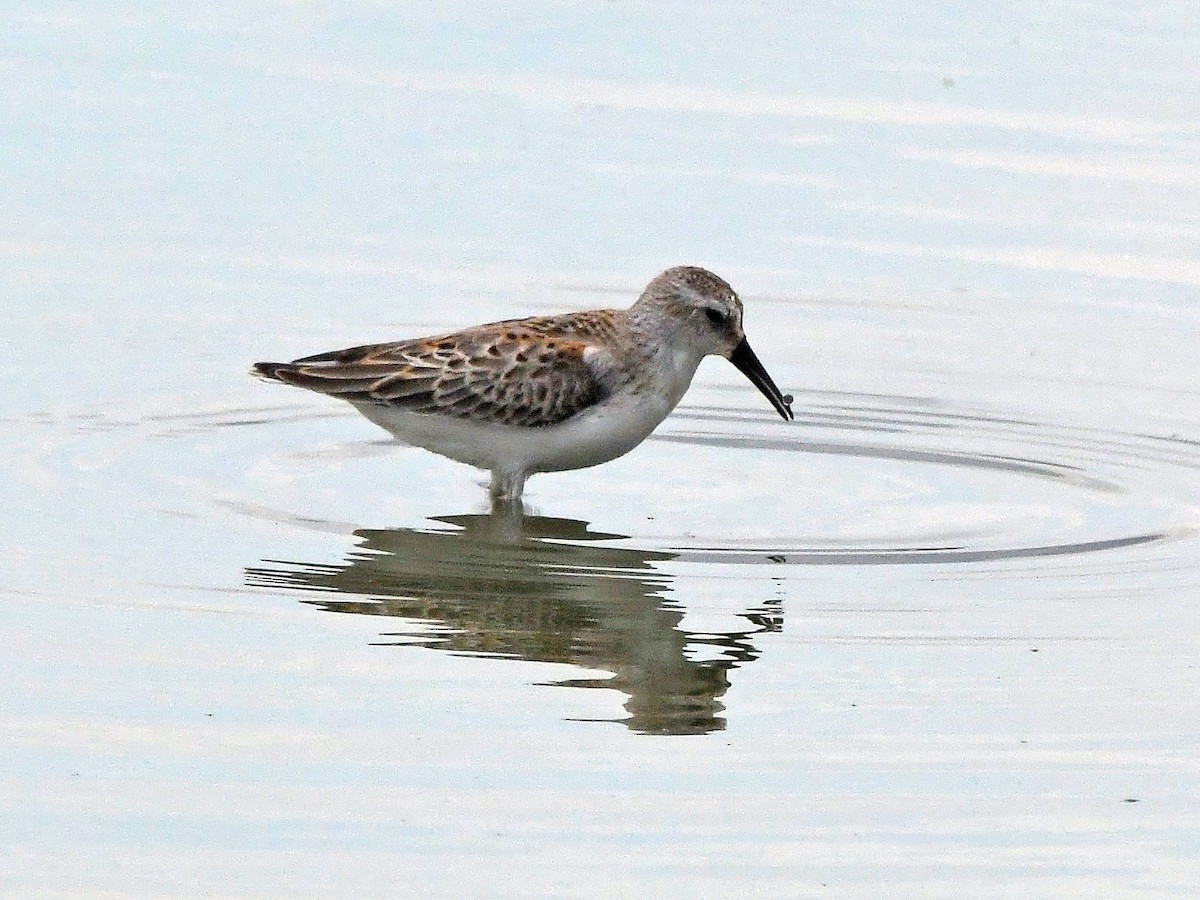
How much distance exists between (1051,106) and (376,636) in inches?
403

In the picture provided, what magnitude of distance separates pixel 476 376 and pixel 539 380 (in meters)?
0.32

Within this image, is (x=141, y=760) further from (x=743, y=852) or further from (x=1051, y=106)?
(x=1051, y=106)

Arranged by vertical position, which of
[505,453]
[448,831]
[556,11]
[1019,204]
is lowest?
[448,831]

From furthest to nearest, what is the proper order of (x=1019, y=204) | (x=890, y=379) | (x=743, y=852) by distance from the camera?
(x=1019, y=204) < (x=890, y=379) < (x=743, y=852)

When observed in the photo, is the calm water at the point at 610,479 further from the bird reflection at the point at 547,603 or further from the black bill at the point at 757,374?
the black bill at the point at 757,374

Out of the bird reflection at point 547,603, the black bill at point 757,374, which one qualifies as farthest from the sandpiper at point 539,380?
the bird reflection at point 547,603

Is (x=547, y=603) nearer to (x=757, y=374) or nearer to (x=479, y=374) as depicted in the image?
(x=479, y=374)

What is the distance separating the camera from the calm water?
319 inches

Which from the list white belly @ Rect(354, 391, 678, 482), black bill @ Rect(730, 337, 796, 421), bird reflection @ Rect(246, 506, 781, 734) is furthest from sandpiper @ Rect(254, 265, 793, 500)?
bird reflection @ Rect(246, 506, 781, 734)

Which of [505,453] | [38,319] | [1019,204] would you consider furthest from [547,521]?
[1019,204]

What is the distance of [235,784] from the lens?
8.21 metres

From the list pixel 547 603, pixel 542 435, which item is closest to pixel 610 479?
pixel 542 435

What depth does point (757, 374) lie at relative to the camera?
13109 mm

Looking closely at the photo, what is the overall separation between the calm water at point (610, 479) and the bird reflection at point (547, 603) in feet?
0.11
